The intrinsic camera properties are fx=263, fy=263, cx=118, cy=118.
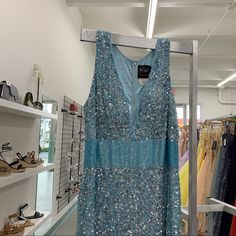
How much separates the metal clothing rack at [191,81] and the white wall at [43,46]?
1.48m

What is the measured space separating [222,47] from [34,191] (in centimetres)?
559

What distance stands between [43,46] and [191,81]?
2505mm

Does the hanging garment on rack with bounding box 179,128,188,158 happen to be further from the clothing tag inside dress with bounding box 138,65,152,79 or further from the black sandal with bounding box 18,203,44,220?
A: the clothing tag inside dress with bounding box 138,65,152,79

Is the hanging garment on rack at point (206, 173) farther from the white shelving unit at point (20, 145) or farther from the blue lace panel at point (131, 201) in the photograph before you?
the blue lace panel at point (131, 201)

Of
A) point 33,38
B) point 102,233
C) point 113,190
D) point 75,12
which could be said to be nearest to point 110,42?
point 113,190

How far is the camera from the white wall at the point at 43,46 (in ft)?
7.93

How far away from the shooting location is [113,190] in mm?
1128

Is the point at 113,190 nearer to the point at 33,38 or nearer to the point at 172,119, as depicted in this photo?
the point at 172,119

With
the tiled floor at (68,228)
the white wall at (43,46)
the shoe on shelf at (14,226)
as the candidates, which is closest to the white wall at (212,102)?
the white wall at (43,46)

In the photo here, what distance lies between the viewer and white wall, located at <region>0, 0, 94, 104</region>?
2.42 meters

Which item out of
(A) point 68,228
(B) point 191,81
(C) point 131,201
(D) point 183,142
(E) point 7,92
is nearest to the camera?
(C) point 131,201

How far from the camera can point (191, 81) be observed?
1.27 metres

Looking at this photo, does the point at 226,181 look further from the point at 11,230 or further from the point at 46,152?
the point at 46,152

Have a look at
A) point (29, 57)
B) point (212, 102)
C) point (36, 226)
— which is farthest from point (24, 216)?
point (212, 102)
